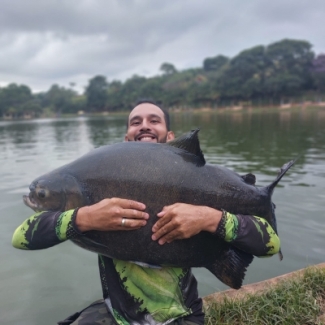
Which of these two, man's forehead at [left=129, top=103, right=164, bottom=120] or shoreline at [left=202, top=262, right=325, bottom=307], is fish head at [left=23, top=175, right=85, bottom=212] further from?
shoreline at [left=202, top=262, right=325, bottom=307]

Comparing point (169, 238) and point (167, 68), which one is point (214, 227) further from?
point (167, 68)

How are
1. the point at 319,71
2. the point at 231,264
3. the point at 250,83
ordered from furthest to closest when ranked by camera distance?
the point at 250,83 → the point at 319,71 → the point at 231,264

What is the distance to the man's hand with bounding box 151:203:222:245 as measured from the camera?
2.00m

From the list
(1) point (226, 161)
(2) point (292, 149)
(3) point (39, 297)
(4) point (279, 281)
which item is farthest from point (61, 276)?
(2) point (292, 149)

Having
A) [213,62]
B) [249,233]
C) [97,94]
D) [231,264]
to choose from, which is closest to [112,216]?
[249,233]

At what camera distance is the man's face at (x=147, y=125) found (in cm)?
276

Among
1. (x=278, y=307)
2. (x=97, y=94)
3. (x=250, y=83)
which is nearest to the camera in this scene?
(x=278, y=307)

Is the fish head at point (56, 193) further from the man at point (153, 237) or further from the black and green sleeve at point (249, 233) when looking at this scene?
the black and green sleeve at point (249, 233)

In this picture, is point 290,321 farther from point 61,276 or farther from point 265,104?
point 265,104

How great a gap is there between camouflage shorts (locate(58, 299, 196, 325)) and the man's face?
1315mm

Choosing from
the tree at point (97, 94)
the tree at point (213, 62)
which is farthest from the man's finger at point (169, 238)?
the tree at point (213, 62)

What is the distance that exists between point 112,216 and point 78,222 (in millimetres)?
219

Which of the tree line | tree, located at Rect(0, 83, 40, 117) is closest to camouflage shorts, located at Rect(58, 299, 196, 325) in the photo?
the tree line

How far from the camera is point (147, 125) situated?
9.10 ft
